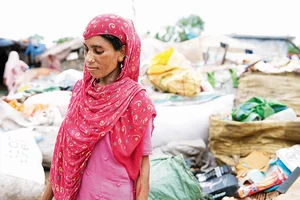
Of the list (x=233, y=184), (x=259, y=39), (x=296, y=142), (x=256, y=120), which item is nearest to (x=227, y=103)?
(x=256, y=120)

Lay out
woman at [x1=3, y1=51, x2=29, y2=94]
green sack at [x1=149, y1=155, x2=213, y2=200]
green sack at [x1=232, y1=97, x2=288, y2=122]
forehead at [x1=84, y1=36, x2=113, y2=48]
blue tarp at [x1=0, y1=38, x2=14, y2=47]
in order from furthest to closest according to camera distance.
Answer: blue tarp at [x1=0, y1=38, x2=14, y2=47]
woman at [x1=3, y1=51, x2=29, y2=94]
green sack at [x1=232, y1=97, x2=288, y2=122]
green sack at [x1=149, y1=155, x2=213, y2=200]
forehead at [x1=84, y1=36, x2=113, y2=48]

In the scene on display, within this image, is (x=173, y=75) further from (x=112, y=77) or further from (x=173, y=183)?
(x=112, y=77)

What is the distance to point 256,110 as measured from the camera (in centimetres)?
359

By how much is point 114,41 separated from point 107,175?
0.48 metres

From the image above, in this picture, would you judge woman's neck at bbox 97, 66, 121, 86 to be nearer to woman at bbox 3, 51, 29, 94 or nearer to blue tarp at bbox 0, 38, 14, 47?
woman at bbox 3, 51, 29, 94

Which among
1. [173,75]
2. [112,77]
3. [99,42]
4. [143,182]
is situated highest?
[99,42]

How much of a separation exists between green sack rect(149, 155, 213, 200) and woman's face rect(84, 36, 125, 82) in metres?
1.25

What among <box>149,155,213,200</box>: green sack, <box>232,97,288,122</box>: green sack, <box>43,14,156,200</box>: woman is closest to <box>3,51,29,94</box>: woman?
<box>232,97,288,122</box>: green sack

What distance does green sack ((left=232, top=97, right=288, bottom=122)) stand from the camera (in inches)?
138

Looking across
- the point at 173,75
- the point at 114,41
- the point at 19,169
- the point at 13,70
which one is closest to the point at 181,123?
the point at 173,75

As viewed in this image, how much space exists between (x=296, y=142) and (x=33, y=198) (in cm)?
222

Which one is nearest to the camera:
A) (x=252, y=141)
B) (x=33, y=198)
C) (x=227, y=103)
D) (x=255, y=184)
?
(x=33, y=198)

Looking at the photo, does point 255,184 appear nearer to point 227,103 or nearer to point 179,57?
point 227,103

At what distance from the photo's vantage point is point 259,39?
22312 mm
